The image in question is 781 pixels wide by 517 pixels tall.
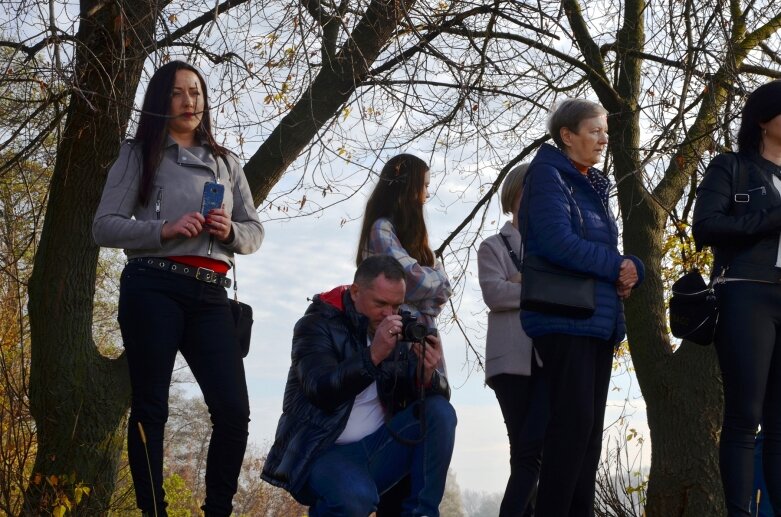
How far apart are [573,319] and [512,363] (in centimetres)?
96

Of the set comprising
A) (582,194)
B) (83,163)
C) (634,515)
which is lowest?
(634,515)

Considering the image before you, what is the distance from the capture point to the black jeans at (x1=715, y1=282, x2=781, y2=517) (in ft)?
11.3

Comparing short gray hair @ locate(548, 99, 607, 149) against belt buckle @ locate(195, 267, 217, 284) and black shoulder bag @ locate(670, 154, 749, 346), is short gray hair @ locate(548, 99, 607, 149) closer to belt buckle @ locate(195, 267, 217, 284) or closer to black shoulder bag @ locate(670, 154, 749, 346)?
black shoulder bag @ locate(670, 154, 749, 346)

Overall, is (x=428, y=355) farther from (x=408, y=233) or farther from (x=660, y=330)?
(x=660, y=330)

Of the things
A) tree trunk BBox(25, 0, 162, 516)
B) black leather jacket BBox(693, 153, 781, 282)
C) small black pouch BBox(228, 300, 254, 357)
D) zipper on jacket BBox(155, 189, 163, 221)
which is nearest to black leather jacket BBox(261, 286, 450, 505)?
small black pouch BBox(228, 300, 254, 357)

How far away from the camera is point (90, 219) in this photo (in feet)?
20.7

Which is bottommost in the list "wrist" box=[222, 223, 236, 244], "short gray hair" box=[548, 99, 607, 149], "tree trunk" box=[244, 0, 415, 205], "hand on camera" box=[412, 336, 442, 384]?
"hand on camera" box=[412, 336, 442, 384]

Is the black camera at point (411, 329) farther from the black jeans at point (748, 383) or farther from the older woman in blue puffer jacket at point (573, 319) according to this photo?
the black jeans at point (748, 383)

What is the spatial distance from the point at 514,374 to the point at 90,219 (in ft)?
10.8

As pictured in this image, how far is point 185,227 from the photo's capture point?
141 inches

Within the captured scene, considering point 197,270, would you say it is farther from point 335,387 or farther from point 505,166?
point 505,166

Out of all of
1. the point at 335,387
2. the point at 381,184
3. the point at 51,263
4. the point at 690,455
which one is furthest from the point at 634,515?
the point at 51,263

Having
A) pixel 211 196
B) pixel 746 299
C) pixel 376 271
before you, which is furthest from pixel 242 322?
pixel 746 299

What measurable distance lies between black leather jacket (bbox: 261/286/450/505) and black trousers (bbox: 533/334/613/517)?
18.4 inches
